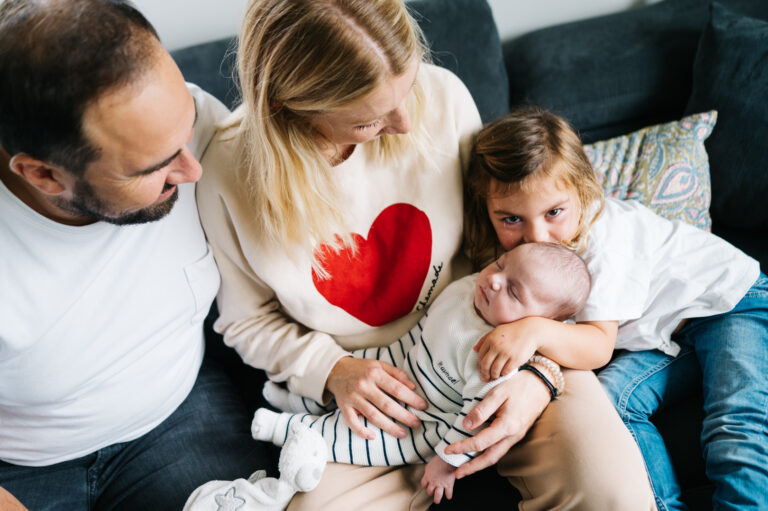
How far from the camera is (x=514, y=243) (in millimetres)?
1388

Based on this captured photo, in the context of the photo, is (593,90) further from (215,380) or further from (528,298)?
(215,380)

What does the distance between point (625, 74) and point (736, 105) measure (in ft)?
1.10

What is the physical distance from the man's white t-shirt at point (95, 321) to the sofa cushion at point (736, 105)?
1399 millimetres

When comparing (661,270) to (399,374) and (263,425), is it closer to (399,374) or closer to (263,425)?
(399,374)

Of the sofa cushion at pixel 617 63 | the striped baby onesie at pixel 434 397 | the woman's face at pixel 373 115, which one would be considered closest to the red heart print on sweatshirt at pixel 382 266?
the striped baby onesie at pixel 434 397

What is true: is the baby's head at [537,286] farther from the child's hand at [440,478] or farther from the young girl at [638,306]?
the child's hand at [440,478]

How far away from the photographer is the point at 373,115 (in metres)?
1.09

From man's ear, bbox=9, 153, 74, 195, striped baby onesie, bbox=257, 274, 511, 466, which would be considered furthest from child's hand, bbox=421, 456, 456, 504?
man's ear, bbox=9, 153, 74, 195

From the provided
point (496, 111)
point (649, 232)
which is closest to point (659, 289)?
point (649, 232)

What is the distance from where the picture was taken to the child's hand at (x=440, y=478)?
3.94 feet

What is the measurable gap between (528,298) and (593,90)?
947mm

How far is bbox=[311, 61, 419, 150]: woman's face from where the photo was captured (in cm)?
107

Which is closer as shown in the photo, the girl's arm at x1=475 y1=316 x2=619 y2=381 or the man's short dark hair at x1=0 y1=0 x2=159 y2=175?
the man's short dark hair at x1=0 y1=0 x2=159 y2=175

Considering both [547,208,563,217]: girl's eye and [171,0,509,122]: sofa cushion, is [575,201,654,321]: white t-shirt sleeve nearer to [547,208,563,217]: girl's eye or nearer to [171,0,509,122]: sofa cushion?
[547,208,563,217]: girl's eye
